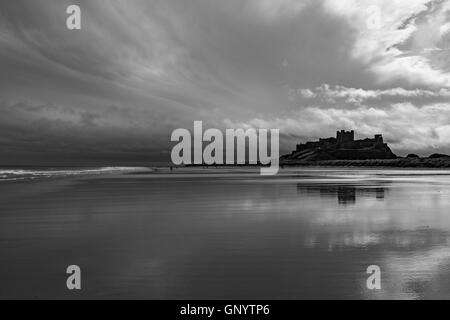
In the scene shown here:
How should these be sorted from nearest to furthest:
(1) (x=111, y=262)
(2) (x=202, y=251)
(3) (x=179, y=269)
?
(3) (x=179, y=269) < (1) (x=111, y=262) < (2) (x=202, y=251)

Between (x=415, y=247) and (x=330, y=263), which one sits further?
(x=415, y=247)

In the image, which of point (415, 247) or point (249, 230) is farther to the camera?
point (249, 230)

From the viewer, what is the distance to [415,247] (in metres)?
9.95

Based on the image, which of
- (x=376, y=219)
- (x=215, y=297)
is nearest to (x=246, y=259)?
(x=215, y=297)

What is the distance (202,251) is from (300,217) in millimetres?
7041
